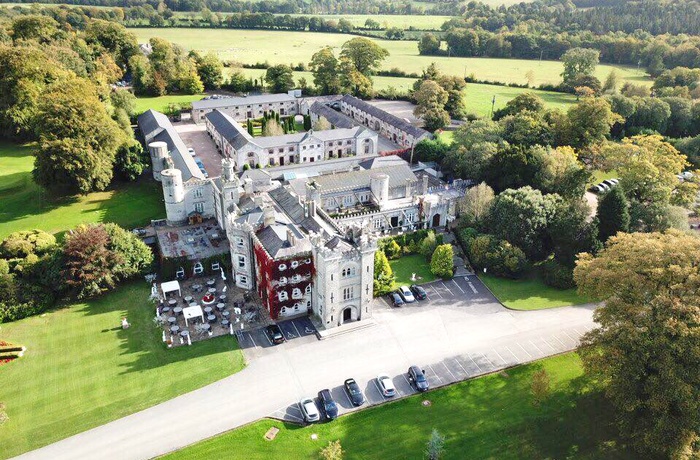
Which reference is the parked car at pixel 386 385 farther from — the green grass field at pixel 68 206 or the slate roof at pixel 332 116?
the slate roof at pixel 332 116

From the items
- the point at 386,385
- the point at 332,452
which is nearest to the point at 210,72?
the point at 386,385

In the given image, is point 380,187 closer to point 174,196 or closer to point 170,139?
point 174,196

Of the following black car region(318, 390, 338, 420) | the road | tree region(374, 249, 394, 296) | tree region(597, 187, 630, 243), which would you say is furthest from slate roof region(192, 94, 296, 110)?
black car region(318, 390, 338, 420)

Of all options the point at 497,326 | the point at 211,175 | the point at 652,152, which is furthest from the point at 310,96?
the point at 497,326

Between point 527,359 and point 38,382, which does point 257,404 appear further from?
point 527,359

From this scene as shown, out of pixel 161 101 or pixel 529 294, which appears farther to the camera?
pixel 161 101

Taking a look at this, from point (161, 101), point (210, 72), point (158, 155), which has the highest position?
point (210, 72)

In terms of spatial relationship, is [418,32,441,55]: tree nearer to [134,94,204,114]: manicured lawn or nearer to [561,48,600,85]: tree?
[561,48,600,85]: tree
